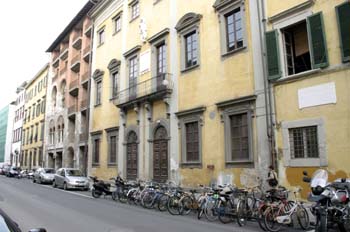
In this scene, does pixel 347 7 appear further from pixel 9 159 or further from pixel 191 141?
pixel 9 159

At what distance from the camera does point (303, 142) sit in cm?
1252

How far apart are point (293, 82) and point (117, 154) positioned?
14003 millimetres

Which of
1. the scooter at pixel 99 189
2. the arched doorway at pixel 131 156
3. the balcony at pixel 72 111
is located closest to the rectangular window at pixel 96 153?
the arched doorway at pixel 131 156

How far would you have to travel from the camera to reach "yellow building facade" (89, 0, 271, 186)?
1468cm

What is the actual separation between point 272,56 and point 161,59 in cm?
823

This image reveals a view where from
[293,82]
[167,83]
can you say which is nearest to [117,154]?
[167,83]

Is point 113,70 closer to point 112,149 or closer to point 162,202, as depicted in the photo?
point 112,149

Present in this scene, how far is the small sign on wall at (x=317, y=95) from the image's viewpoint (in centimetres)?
1171

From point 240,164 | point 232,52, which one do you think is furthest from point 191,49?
point 240,164

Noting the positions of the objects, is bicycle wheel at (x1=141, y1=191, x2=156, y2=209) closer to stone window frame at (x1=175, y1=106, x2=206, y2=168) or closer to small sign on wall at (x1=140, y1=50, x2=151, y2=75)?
stone window frame at (x1=175, y1=106, x2=206, y2=168)

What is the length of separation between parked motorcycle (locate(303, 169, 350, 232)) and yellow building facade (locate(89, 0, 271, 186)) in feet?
16.3

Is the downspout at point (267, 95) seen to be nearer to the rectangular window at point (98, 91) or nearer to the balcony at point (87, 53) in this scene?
the rectangular window at point (98, 91)

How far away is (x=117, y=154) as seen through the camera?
23.8 m

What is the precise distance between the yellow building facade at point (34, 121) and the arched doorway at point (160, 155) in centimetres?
2876
